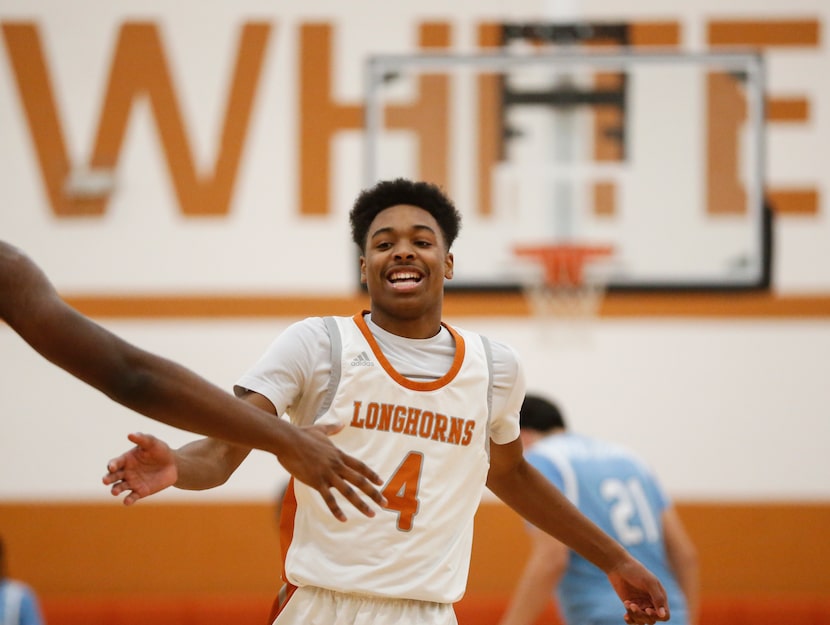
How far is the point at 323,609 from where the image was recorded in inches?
108

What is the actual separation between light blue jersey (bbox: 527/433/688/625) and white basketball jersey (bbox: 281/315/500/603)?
1.46m

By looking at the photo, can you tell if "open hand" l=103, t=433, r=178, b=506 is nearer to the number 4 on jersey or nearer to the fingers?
the number 4 on jersey

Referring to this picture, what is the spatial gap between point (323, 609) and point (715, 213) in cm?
543

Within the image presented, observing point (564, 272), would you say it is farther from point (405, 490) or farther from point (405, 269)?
point (405, 490)

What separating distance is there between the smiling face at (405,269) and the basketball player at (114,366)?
82 centimetres

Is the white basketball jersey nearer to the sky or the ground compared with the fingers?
nearer to the sky

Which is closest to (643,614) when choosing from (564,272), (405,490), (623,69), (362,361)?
(405,490)

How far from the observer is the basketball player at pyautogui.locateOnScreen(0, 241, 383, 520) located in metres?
2.04

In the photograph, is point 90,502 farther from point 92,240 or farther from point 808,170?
point 808,170

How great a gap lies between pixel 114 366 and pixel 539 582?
247 centimetres

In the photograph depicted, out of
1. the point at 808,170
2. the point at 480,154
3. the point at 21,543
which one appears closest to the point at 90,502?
the point at 21,543

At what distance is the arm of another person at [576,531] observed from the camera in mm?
3154

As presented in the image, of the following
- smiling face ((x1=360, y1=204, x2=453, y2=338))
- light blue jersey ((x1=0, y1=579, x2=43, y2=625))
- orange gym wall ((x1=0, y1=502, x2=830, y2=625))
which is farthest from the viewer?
orange gym wall ((x1=0, y1=502, x2=830, y2=625))

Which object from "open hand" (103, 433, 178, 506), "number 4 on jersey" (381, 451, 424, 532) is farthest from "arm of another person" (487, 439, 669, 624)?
"open hand" (103, 433, 178, 506)
